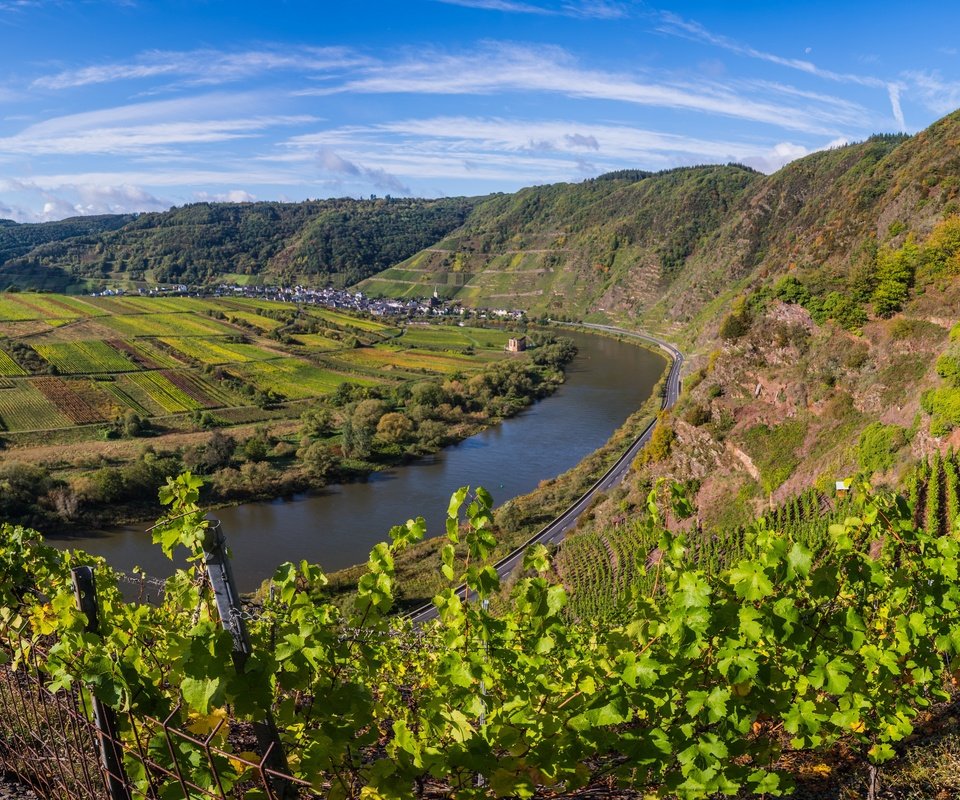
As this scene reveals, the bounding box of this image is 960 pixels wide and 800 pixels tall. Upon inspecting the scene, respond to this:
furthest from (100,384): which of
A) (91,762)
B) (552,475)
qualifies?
(91,762)

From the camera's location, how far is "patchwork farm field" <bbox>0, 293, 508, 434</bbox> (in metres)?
53.9

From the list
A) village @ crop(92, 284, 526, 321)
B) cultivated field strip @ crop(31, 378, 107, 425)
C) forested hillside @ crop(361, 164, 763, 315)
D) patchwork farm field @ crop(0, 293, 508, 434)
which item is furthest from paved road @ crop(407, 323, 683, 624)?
village @ crop(92, 284, 526, 321)

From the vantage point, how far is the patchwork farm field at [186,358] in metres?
53.9

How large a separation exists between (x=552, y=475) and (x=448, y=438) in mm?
11269

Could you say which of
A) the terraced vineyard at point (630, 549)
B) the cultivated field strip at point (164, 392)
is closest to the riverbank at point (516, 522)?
the terraced vineyard at point (630, 549)

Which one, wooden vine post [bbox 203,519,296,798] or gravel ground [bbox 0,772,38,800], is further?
gravel ground [bbox 0,772,38,800]

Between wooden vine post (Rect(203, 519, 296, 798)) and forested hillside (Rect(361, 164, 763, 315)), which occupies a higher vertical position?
forested hillside (Rect(361, 164, 763, 315))

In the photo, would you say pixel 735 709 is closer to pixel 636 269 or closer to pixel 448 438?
pixel 448 438

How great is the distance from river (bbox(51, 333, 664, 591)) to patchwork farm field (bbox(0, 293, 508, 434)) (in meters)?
17.5

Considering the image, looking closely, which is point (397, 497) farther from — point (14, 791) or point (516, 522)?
point (14, 791)

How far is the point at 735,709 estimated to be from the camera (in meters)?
3.46

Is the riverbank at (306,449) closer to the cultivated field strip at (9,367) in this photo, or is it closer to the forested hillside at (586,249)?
the cultivated field strip at (9,367)

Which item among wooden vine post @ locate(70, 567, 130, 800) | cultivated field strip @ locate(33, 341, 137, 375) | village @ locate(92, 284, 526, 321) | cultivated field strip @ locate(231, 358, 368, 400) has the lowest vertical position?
cultivated field strip @ locate(231, 358, 368, 400)

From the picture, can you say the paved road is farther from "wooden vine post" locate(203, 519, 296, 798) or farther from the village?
the village
